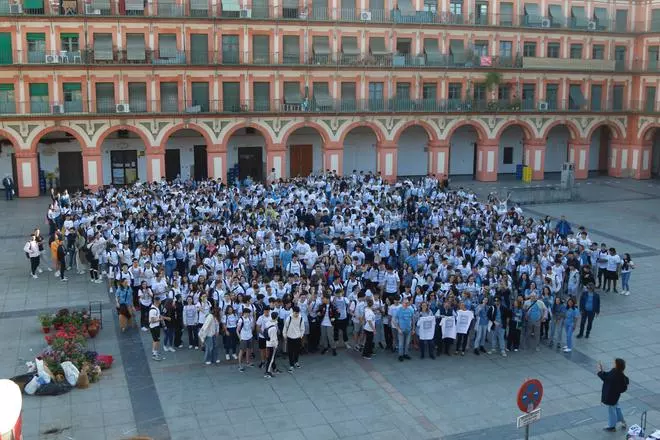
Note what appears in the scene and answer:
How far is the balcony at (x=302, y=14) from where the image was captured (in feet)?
138

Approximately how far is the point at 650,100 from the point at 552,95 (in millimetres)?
7289

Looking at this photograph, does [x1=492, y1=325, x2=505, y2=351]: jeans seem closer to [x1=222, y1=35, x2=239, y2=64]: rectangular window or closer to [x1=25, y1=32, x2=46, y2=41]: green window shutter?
[x1=222, y1=35, x2=239, y2=64]: rectangular window

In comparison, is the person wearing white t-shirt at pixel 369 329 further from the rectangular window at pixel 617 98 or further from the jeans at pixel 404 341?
the rectangular window at pixel 617 98

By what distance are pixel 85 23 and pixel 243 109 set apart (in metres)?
10.4

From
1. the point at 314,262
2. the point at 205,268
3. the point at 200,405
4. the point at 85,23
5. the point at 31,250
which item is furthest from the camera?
the point at 85,23

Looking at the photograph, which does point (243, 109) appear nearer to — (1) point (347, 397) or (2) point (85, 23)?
(2) point (85, 23)

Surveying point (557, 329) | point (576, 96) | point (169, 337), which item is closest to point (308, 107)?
point (576, 96)

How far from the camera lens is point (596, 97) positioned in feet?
175

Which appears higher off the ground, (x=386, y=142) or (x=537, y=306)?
(x=386, y=142)

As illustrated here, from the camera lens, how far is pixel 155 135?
44.4 m

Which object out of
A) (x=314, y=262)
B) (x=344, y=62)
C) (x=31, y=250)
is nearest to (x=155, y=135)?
(x=344, y=62)

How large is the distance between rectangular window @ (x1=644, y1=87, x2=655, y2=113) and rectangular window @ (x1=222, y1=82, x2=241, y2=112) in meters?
29.4

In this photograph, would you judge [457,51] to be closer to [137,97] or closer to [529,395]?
[137,97]

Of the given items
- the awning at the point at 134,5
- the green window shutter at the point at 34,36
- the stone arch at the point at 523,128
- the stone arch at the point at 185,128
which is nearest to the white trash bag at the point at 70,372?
the stone arch at the point at 185,128
